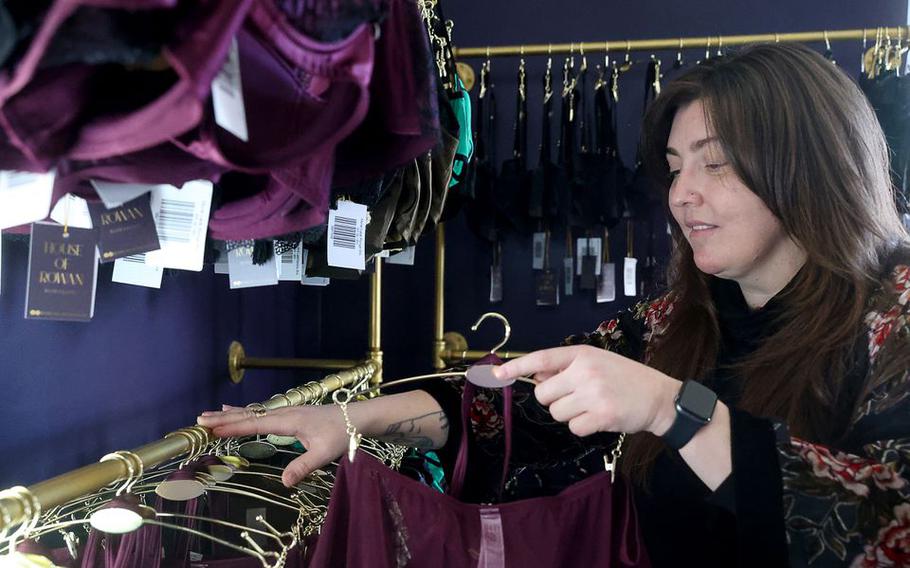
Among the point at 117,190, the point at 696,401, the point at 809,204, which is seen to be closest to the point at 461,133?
the point at 809,204

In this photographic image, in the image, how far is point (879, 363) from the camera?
0.93 metres

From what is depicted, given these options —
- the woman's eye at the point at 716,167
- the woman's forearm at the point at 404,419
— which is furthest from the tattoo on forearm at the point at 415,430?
the woman's eye at the point at 716,167

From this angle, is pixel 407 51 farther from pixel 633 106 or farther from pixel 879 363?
pixel 633 106

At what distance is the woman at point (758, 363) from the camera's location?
77cm

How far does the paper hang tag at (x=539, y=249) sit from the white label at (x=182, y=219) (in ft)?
4.94

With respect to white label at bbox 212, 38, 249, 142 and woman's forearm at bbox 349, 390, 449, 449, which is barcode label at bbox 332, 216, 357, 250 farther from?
white label at bbox 212, 38, 249, 142

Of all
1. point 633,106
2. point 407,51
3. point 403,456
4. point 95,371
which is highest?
point 633,106

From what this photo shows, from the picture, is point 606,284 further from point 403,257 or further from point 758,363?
point 758,363

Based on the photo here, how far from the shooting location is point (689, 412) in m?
0.76

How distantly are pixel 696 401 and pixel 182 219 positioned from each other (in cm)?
56

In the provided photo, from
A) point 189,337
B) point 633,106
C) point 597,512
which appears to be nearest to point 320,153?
point 597,512

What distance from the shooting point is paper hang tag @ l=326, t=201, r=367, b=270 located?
3.36 feet

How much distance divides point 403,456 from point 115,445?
18.5 inches

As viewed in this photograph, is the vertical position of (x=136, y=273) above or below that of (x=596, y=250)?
below
